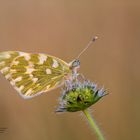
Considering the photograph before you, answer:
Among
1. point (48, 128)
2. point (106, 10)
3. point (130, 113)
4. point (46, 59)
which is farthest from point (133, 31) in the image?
point (46, 59)

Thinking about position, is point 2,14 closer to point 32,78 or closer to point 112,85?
point 112,85

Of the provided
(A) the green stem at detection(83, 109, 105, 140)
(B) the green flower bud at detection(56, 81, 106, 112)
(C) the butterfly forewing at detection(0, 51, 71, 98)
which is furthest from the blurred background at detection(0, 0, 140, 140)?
(A) the green stem at detection(83, 109, 105, 140)

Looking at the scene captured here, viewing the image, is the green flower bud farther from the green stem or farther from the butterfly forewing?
the butterfly forewing

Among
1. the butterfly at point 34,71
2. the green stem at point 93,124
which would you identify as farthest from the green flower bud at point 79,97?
the butterfly at point 34,71

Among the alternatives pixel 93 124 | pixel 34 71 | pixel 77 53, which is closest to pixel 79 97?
pixel 93 124

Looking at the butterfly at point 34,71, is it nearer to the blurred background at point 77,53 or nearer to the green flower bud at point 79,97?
the green flower bud at point 79,97

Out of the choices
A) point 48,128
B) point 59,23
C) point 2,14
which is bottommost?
point 48,128

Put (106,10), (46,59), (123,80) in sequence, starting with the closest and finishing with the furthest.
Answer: (46,59) → (123,80) → (106,10)
